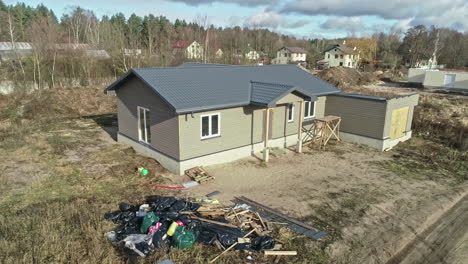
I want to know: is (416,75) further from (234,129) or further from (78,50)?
(78,50)

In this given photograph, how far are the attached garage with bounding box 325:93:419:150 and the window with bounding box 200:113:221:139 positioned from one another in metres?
8.75

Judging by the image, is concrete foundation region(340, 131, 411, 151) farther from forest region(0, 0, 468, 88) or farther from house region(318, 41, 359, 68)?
house region(318, 41, 359, 68)

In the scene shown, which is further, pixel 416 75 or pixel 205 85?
pixel 416 75

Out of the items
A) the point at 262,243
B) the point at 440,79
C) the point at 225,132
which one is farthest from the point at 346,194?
the point at 440,79

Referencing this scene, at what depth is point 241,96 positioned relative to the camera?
1516cm

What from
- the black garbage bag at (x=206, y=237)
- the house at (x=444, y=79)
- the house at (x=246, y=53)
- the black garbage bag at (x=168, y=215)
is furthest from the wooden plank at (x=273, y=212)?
the house at (x=246, y=53)

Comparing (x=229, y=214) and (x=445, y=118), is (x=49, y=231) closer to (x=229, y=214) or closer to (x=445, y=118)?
(x=229, y=214)

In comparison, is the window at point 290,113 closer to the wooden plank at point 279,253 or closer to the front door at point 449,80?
the wooden plank at point 279,253

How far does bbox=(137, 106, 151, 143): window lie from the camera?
15.1 meters

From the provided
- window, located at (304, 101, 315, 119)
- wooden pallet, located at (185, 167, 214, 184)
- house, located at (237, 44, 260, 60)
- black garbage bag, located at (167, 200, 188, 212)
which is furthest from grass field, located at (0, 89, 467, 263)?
house, located at (237, 44, 260, 60)

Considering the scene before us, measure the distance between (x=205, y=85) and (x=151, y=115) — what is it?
2971mm

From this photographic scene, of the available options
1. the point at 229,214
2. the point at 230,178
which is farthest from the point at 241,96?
the point at 229,214

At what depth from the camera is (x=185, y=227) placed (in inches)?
335

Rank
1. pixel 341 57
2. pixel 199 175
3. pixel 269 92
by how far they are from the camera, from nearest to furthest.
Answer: pixel 199 175 → pixel 269 92 → pixel 341 57
